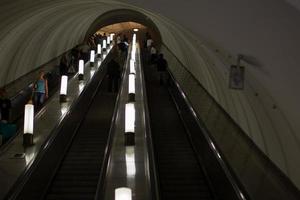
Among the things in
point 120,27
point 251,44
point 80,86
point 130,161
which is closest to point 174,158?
point 130,161

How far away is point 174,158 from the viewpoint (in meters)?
10.6

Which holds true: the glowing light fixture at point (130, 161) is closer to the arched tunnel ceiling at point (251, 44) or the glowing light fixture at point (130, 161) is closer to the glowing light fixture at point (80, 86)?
the arched tunnel ceiling at point (251, 44)

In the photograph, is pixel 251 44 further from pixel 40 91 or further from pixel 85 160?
pixel 40 91

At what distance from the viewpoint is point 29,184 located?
23.2ft

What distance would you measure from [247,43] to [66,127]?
16.4ft

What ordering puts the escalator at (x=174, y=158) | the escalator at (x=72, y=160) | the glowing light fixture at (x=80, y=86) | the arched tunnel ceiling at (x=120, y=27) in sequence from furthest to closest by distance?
the arched tunnel ceiling at (x=120, y=27) < the glowing light fixture at (x=80, y=86) < the escalator at (x=174, y=158) < the escalator at (x=72, y=160)

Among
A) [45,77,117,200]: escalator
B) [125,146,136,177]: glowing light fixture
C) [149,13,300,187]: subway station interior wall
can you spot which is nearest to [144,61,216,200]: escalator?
[125,146,136,177]: glowing light fixture

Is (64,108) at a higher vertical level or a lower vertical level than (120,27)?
lower

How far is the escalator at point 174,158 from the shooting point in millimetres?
8875

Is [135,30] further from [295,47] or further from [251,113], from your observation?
[295,47]

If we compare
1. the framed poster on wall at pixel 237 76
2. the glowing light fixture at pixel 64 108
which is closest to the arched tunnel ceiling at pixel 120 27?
the glowing light fixture at pixel 64 108

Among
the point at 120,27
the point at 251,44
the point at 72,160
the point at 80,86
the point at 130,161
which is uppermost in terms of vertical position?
the point at 120,27

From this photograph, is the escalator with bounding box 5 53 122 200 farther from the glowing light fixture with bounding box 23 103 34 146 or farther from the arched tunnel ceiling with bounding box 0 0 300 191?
the arched tunnel ceiling with bounding box 0 0 300 191

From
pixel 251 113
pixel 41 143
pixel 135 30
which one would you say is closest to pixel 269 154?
pixel 251 113
